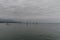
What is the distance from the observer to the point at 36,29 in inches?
56.5

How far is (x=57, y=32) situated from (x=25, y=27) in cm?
47

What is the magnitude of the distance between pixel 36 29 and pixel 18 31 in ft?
0.91

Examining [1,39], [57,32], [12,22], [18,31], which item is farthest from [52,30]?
[1,39]

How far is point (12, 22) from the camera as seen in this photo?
48.6 inches

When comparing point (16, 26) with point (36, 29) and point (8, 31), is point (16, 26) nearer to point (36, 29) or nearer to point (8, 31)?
point (8, 31)

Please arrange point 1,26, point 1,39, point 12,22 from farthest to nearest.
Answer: point 1,26 → point 12,22 → point 1,39

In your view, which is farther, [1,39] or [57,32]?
[57,32]

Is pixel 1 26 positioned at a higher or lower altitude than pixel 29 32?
higher

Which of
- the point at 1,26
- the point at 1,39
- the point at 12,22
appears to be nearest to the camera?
the point at 1,39

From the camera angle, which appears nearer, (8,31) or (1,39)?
(1,39)

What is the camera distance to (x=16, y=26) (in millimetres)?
1415

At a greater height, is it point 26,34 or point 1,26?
point 1,26

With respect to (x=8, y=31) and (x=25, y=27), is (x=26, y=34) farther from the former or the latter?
(x=8, y=31)

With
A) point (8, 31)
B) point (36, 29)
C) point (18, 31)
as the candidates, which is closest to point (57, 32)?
point (36, 29)
